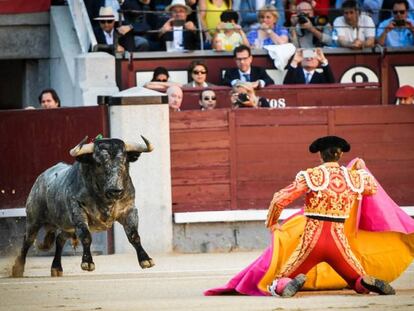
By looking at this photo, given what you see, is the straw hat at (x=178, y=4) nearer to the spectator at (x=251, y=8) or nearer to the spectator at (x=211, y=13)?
the spectator at (x=211, y=13)

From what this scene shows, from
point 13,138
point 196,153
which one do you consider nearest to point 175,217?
point 196,153

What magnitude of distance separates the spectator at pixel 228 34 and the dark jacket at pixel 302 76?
493 mm

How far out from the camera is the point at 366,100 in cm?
1706

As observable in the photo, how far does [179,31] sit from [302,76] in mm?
1237

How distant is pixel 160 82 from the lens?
1620cm

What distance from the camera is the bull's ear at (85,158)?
1249 centimetres

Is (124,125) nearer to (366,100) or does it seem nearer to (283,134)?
(283,134)

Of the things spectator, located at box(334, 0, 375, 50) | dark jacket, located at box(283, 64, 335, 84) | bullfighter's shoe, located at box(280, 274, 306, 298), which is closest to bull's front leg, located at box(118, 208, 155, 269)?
bullfighter's shoe, located at box(280, 274, 306, 298)

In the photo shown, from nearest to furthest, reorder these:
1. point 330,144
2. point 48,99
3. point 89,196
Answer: point 330,144, point 89,196, point 48,99

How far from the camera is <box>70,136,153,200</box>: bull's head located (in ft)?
40.4

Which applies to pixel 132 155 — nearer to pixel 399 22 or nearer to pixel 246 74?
pixel 246 74

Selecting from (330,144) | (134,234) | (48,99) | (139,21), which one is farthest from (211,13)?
(330,144)

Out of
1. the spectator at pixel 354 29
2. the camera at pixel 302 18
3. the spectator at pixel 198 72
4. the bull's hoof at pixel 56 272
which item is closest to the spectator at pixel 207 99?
the spectator at pixel 198 72

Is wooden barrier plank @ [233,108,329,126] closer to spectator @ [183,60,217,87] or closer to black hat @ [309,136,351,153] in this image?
spectator @ [183,60,217,87]
